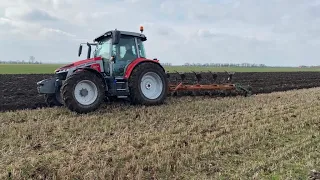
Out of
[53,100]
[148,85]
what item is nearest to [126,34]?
[148,85]

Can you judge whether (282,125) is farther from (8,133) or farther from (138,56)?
(8,133)

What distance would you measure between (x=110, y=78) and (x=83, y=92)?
3.32 feet

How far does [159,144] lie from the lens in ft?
19.4

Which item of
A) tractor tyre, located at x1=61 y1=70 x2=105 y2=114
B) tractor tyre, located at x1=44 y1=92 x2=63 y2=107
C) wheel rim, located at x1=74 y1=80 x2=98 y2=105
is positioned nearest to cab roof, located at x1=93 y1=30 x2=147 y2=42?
tractor tyre, located at x1=61 y1=70 x2=105 y2=114

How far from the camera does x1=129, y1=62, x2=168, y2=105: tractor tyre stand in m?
9.87

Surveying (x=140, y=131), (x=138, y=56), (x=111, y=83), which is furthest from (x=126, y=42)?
(x=140, y=131)

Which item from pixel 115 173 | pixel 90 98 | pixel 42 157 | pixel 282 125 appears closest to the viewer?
pixel 115 173

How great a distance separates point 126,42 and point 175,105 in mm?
2467

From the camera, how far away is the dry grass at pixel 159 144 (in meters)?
4.74

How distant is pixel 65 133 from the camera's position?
21.9 ft

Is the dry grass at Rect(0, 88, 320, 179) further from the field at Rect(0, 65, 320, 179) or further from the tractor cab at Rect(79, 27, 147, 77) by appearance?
the tractor cab at Rect(79, 27, 147, 77)

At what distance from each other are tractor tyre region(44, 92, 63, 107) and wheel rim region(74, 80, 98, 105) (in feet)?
5.10

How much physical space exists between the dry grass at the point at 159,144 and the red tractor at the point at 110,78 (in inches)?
23.1

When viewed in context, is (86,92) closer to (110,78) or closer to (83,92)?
(83,92)
